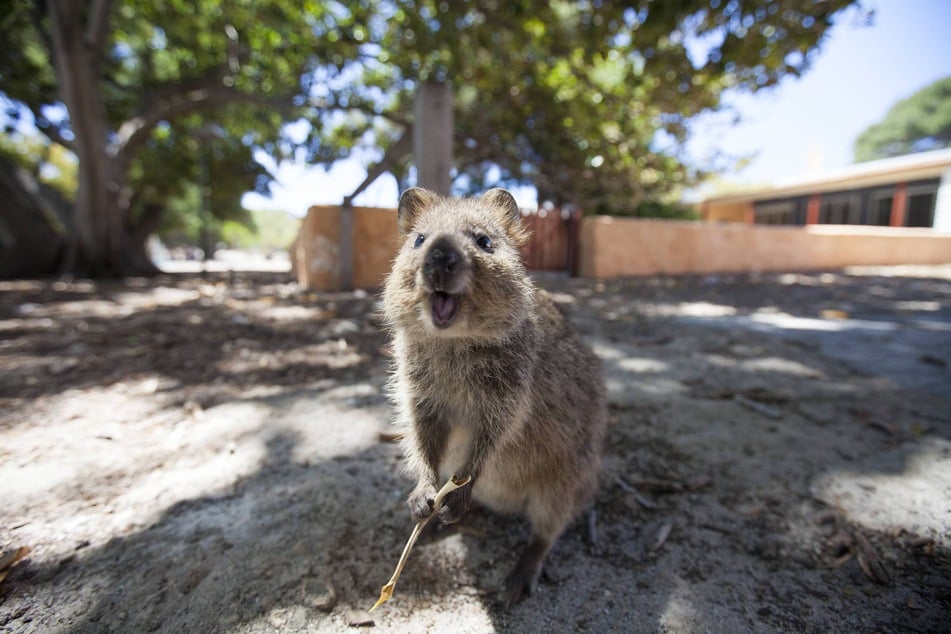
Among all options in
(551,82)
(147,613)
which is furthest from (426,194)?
(551,82)

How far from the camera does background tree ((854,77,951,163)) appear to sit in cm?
4294

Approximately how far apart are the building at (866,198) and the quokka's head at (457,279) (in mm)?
21797

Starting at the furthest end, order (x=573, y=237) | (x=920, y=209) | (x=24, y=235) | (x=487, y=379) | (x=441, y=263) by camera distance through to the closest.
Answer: (x=920, y=209)
(x=573, y=237)
(x=24, y=235)
(x=487, y=379)
(x=441, y=263)

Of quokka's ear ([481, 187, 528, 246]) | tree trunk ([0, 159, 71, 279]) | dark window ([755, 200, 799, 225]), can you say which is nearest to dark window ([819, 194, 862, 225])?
dark window ([755, 200, 799, 225])

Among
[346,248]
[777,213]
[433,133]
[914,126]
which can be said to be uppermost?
[914,126]

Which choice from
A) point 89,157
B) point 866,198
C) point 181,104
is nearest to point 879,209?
point 866,198

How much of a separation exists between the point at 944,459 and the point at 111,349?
19.7 feet

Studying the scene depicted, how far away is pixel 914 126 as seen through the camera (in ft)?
149


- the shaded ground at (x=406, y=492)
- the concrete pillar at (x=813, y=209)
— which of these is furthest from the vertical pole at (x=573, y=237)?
the concrete pillar at (x=813, y=209)

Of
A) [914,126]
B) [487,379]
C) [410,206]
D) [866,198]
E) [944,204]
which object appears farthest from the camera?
[914,126]

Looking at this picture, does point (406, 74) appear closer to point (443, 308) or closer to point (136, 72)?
point (443, 308)

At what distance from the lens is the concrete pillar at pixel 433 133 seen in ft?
15.4

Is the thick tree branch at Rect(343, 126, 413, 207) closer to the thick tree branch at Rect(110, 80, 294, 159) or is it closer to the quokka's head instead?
the thick tree branch at Rect(110, 80, 294, 159)

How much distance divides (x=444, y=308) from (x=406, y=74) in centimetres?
755
